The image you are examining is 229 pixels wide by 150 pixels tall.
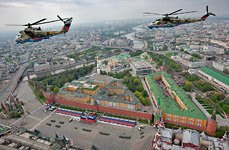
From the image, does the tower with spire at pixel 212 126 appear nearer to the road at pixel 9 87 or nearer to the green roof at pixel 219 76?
the green roof at pixel 219 76

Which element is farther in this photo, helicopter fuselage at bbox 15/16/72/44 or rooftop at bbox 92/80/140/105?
rooftop at bbox 92/80/140/105

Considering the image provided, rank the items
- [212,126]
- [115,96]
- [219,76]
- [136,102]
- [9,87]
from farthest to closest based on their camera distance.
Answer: [9,87] < [219,76] < [115,96] < [136,102] < [212,126]

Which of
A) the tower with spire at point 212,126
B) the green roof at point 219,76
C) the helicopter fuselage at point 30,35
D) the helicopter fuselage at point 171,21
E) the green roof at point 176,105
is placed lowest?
the tower with spire at point 212,126

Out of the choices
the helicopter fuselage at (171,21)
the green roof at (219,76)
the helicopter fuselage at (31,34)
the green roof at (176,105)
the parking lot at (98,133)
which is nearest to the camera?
the helicopter fuselage at (31,34)

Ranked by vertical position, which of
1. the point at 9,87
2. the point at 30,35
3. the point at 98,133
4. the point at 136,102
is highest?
the point at 30,35

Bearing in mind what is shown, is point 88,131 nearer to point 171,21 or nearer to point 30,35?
point 30,35

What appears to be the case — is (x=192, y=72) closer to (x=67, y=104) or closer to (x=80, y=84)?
(x=80, y=84)


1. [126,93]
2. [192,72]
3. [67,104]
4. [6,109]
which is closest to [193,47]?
[192,72]

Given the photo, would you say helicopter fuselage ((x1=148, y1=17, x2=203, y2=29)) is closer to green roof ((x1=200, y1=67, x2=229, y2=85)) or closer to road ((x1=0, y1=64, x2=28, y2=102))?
green roof ((x1=200, y1=67, x2=229, y2=85))

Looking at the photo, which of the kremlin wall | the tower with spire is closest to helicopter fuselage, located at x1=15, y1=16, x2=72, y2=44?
the kremlin wall

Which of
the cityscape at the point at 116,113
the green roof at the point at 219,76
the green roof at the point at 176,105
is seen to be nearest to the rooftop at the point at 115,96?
the cityscape at the point at 116,113

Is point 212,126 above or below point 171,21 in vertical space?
below

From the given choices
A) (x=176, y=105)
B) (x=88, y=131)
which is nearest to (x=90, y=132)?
(x=88, y=131)
